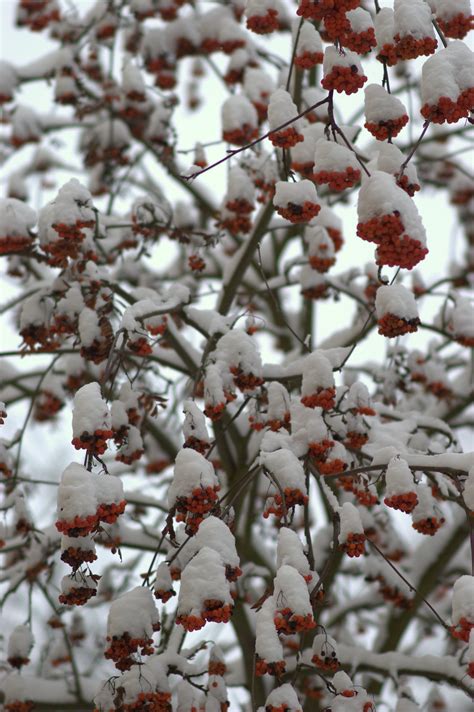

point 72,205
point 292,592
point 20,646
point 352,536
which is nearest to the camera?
point 292,592

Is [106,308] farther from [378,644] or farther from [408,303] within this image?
[378,644]

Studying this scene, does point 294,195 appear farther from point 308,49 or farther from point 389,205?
point 308,49

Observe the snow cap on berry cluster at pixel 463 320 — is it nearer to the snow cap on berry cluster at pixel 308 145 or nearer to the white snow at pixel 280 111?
the snow cap on berry cluster at pixel 308 145

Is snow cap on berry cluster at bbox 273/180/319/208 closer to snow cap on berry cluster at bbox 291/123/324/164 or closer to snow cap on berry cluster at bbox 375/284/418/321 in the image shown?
snow cap on berry cluster at bbox 375/284/418/321

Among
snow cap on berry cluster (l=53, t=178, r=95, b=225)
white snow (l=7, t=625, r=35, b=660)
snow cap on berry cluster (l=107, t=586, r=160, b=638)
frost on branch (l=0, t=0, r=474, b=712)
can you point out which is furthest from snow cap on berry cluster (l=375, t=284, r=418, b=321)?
white snow (l=7, t=625, r=35, b=660)

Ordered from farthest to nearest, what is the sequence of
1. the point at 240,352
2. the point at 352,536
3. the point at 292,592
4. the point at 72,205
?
the point at 72,205 → the point at 240,352 → the point at 352,536 → the point at 292,592

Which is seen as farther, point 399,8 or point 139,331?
point 139,331

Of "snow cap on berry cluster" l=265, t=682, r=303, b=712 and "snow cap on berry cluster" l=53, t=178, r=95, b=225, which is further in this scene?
"snow cap on berry cluster" l=53, t=178, r=95, b=225

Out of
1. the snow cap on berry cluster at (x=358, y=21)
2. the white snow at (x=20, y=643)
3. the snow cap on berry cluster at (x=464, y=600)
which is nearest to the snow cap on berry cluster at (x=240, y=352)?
the snow cap on berry cluster at (x=464, y=600)

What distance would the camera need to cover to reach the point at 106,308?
3.99m

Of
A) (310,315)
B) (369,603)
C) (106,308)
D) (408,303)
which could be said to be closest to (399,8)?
(408,303)

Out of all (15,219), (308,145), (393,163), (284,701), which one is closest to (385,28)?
(393,163)

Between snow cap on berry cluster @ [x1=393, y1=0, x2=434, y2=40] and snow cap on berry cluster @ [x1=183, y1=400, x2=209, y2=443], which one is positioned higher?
snow cap on berry cluster @ [x1=393, y1=0, x2=434, y2=40]

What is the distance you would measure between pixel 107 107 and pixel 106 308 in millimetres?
3051
